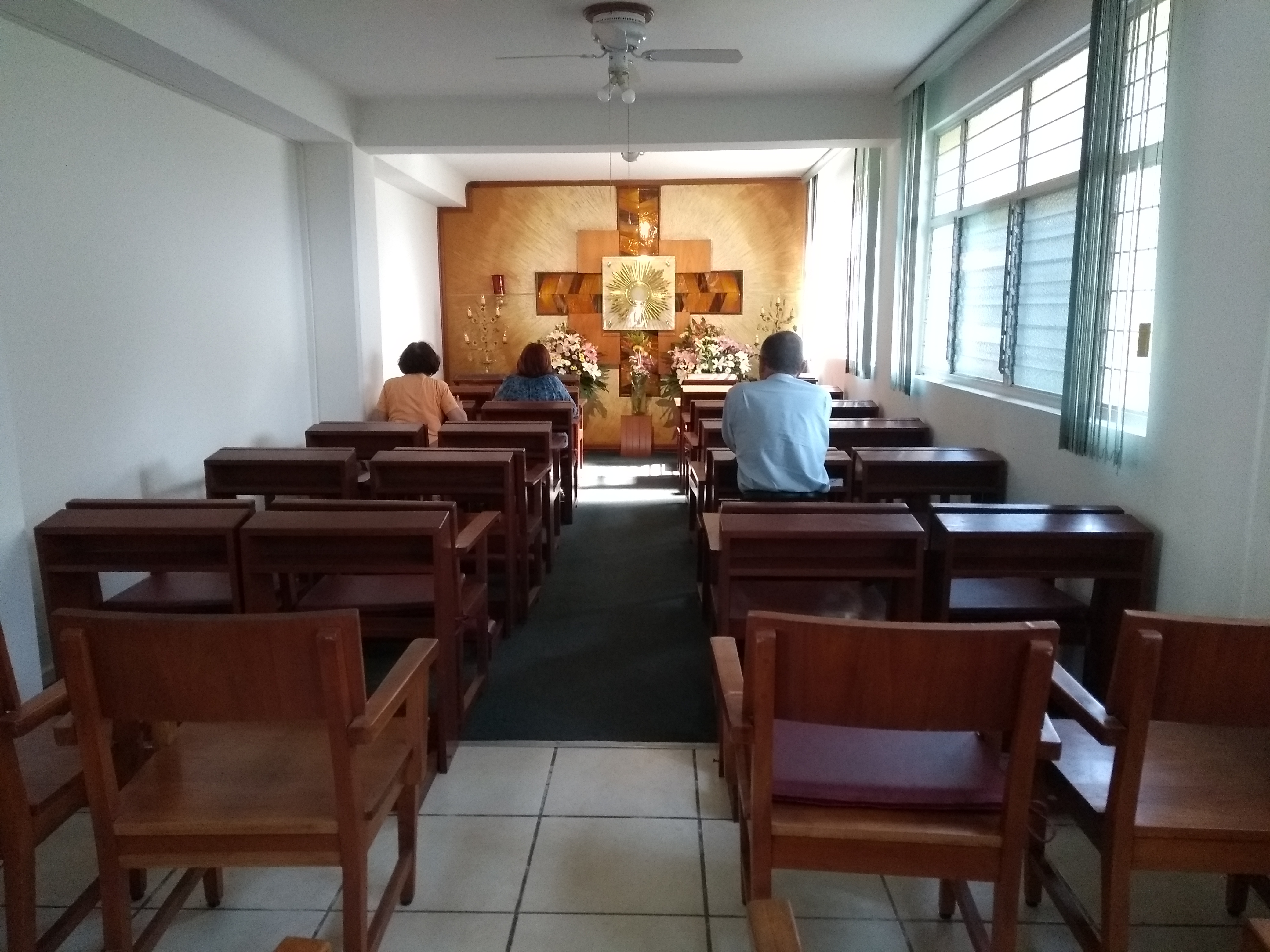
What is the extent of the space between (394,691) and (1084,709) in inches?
45.8

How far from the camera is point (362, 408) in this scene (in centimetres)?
565

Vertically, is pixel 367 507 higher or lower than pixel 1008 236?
lower

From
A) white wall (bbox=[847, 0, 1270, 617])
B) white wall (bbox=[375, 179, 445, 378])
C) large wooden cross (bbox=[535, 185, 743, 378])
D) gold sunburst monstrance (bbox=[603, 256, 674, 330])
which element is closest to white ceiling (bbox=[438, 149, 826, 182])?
large wooden cross (bbox=[535, 185, 743, 378])

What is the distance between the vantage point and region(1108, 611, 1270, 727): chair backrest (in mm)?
1309

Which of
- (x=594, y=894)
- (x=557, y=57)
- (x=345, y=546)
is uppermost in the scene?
(x=557, y=57)

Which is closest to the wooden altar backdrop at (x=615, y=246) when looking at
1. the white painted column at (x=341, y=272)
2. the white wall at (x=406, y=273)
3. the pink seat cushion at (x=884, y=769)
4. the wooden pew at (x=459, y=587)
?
the white wall at (x=406, y=273)

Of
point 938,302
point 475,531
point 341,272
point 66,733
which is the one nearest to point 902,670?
point 66,733

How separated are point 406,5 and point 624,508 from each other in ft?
10.6

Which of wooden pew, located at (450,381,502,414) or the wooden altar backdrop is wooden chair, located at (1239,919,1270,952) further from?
the wooden altar backdrop

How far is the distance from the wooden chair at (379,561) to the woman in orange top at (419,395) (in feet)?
8.34

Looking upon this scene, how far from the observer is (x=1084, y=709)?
4.77 ft

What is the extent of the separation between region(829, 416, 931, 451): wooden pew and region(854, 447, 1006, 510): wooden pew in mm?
458

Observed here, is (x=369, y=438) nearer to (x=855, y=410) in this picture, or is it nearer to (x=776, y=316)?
(x=855, y=410)

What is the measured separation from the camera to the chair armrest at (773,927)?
1.05 meters
